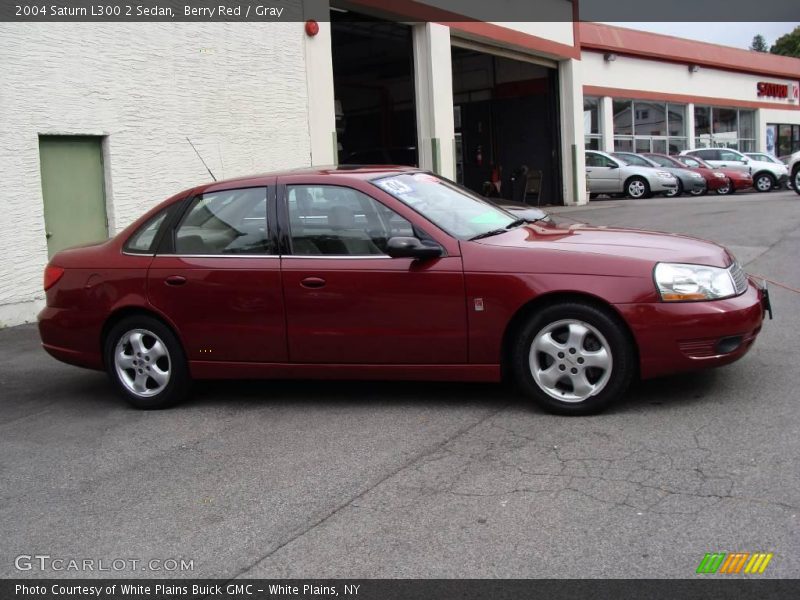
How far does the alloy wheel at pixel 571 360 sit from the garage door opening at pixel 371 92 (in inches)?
601

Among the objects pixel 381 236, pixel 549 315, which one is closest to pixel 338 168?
pixel 381 236

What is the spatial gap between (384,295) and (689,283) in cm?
186

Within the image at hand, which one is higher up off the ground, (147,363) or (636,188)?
(636,188)

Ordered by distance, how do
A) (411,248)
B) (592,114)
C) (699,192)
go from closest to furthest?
(411,248) → (699,192) → (592,114)

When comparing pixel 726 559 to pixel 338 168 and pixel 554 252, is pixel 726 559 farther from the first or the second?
pixel 338 168

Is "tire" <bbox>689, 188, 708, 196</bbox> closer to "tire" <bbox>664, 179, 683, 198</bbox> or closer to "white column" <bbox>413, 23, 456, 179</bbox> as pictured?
"tire" <bbox>664, 179, 683, 198</bbox>

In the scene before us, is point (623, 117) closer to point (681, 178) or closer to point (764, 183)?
point (764, 183)

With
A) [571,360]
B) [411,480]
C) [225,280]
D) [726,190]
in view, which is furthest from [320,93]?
[726,190]

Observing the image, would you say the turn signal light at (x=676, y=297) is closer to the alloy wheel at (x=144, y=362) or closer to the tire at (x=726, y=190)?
the alloy wheel at (x=144, y=362)

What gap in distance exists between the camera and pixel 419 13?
50.9 ft

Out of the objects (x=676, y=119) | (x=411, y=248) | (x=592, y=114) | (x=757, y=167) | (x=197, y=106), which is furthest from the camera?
(x=676, y=119)

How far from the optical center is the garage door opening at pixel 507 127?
2303 centimetres
